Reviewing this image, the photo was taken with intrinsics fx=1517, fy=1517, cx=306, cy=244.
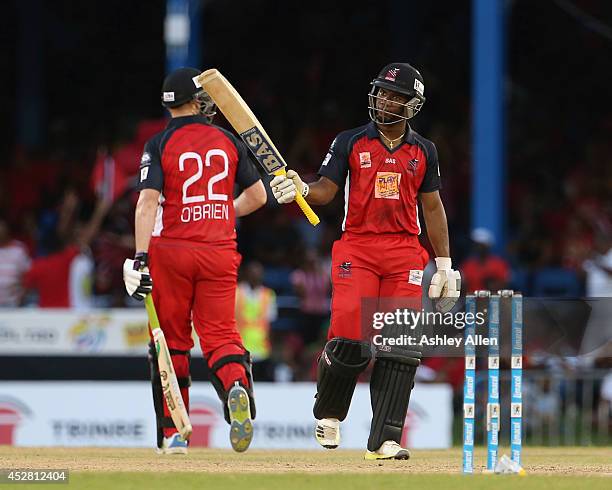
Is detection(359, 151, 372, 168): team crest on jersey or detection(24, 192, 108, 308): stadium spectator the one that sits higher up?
detection(359, 151, 372, 168): team crest on jersey

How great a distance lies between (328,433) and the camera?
784cm

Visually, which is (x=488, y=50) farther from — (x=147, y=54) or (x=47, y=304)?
(x=147, y=54)

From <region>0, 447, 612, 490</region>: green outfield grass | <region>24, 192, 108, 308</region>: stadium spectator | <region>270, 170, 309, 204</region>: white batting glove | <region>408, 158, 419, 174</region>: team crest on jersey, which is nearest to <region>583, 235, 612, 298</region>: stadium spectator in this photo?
<region>0, 447, 612, 490</region>: green outfield grass

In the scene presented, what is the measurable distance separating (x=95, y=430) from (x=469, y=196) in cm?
543

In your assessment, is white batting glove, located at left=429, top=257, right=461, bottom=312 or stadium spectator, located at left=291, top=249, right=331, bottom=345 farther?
stadium spectator, located at left=291, top=249, right=331, bottom=345

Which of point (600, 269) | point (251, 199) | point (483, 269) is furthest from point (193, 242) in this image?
point (600, 269)

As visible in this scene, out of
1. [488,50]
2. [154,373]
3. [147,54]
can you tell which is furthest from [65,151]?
[154,373]

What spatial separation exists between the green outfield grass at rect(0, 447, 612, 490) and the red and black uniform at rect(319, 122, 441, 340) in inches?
31.2

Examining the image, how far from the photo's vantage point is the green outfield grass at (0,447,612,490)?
638 centimetres

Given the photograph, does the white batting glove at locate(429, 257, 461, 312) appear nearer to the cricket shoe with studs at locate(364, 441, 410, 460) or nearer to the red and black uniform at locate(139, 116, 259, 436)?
the cricket shoe with studs at locate(364, 441, 410, 460)

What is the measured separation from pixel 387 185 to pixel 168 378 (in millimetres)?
1555

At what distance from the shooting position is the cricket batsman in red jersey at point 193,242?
8047mm

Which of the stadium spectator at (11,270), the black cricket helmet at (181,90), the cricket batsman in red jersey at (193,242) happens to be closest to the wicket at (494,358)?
the cricket batsman in red jersey at (193,242)

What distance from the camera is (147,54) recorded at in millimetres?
18906
